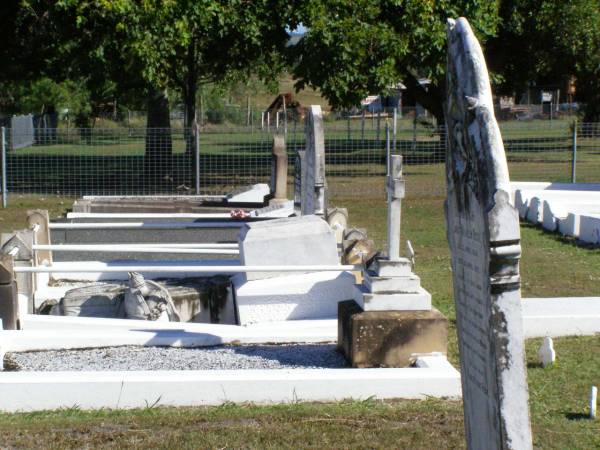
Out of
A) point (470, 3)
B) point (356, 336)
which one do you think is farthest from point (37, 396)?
point (470, 3)

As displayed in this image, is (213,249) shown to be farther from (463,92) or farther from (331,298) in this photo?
(463,92)

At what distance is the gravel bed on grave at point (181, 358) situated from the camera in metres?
7.46

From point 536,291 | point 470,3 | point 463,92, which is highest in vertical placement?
point 470,3

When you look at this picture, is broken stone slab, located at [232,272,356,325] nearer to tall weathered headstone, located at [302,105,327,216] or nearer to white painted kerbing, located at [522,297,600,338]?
white painted kerbing, located at [522,297,600,338]

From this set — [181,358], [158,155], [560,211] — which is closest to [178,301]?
[181,358]

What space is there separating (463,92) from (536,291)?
732 cm

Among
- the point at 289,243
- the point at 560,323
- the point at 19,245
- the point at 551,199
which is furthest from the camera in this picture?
the point at 551,199

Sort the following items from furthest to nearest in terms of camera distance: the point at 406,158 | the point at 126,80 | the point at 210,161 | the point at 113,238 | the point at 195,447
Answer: the point at 406,158, the point at 210,161, the point at 126,80, the point at 113,238, the point at 195,447

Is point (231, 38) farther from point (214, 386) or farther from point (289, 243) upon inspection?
point (214, 386)

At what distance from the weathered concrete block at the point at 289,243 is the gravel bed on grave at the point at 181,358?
4.90ft

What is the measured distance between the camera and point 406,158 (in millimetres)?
31656

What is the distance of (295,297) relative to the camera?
915 centimetres

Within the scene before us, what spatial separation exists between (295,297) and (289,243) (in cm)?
59

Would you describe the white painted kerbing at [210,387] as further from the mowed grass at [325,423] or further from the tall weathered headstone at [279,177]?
the tall weathered headstone at [279,177]
